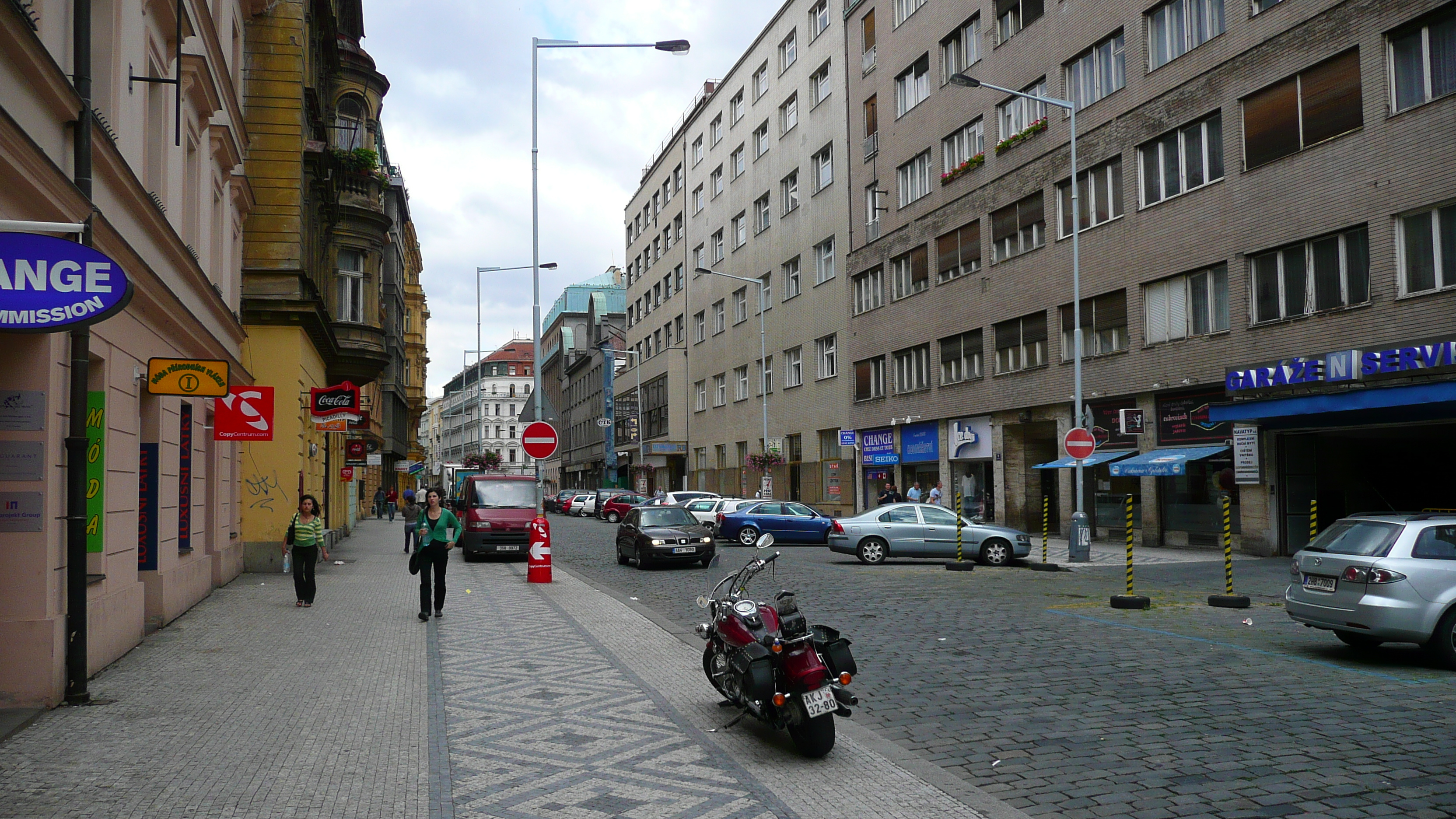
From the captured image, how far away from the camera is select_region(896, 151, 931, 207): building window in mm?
39250

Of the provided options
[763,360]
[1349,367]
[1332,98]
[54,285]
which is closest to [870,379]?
[763,360]

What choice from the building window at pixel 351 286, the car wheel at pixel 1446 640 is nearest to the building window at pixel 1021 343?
the building window at pixel 351 286

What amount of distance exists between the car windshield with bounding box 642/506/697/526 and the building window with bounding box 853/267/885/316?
776 inches

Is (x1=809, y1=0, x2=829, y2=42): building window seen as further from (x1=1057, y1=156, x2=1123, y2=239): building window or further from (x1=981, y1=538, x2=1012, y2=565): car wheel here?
(x1=981, y1=538, x2=1012, y2=565): car wheel

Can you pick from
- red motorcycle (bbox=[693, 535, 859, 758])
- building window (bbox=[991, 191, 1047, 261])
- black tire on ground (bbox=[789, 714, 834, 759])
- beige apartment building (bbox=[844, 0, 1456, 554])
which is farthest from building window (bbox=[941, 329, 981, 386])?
black tire on ground (bbox=[789, 714, 834, 759])

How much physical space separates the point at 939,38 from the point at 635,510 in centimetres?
2215

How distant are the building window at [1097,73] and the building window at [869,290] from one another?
11770 mm

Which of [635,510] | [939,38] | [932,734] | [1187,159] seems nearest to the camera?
[932,734]

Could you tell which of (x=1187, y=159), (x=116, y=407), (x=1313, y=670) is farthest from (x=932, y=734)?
(x=1187, y=159)

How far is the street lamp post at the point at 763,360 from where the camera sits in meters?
48.2

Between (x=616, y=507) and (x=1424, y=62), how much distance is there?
37.8 metres

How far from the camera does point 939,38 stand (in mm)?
38344

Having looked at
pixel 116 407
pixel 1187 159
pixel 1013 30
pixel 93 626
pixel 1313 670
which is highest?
pixel 1013 30

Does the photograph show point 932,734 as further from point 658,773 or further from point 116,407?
point 116,407
